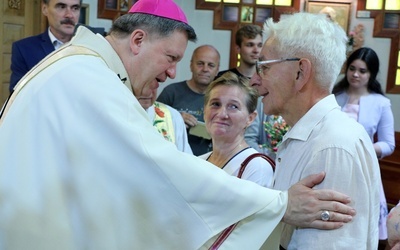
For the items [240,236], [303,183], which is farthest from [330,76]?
[240,236]

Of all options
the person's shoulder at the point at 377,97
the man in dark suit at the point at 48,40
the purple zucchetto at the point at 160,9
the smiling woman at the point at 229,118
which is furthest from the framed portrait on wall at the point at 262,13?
the purple zucchetto at the point at 160,9

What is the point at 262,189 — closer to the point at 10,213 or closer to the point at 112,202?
the point at 112,202

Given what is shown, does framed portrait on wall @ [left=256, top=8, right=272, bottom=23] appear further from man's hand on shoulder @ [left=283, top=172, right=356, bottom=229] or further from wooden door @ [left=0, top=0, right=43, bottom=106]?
Answer: man's hand on shoulder @ [left=283, top=172, right=356, bottom=229]

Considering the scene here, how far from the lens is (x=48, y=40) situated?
3295 mm

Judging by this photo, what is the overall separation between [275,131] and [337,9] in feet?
12.0

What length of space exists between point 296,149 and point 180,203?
0.42 meters

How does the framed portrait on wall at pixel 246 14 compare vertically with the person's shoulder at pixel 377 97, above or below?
above

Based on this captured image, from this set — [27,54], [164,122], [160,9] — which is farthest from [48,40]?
[160,9]

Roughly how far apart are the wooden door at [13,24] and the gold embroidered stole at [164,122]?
3.00m

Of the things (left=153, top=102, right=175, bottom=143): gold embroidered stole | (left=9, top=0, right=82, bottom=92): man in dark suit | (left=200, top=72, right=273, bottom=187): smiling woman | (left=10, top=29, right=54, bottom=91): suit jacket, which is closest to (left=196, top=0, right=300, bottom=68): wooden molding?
(left=9, top=0, right=82, bottom=92): man in dark suit

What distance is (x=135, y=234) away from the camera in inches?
54.0

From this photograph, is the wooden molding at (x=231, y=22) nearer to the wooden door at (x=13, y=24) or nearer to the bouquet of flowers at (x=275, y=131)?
the wooden door at (x=13, y=24)

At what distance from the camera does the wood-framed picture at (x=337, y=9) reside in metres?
6.10

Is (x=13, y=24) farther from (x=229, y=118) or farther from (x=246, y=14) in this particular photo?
(x=229, y=118)
